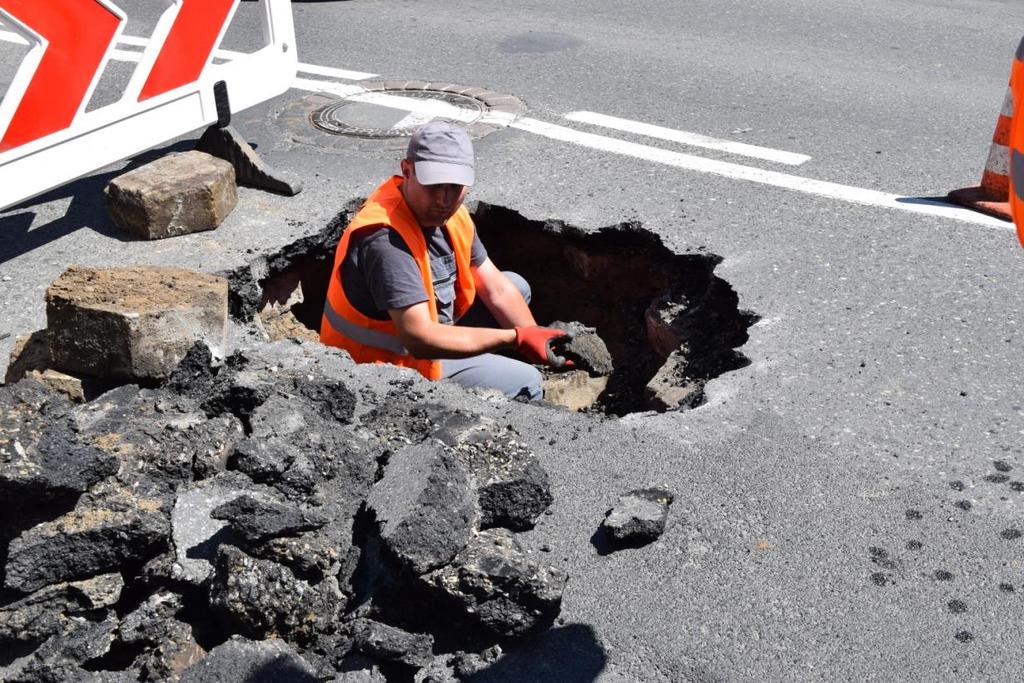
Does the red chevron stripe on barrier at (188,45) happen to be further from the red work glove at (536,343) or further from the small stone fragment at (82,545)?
the small stone fragment at (82,545)

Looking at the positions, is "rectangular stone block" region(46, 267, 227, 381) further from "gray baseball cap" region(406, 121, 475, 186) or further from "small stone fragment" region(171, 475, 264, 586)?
"gray baseball cap" region(406, 121, 475, 186)

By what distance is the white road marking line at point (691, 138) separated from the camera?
257 inches

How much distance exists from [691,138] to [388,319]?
301 centimetres

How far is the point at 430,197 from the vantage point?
14.5 feet

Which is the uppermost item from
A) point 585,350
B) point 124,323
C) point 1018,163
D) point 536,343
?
point 1018,163

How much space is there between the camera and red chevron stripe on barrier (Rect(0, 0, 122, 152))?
5.12m

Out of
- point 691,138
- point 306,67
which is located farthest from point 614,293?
point 306,67

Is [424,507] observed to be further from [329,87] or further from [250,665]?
[329,87]

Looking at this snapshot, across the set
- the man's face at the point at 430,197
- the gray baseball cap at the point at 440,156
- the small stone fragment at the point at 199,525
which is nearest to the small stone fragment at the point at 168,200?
the man's face at the point at 430,197

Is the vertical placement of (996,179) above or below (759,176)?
above

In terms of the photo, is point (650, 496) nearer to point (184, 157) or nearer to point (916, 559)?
point (916, 559)

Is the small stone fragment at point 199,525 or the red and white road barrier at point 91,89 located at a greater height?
the red and white road barrier at point 91,89

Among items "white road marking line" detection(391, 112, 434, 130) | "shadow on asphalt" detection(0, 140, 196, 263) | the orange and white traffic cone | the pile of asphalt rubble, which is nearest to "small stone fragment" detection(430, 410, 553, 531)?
the pile of asphalt rubble

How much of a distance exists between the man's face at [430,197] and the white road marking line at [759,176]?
7.56 ft
